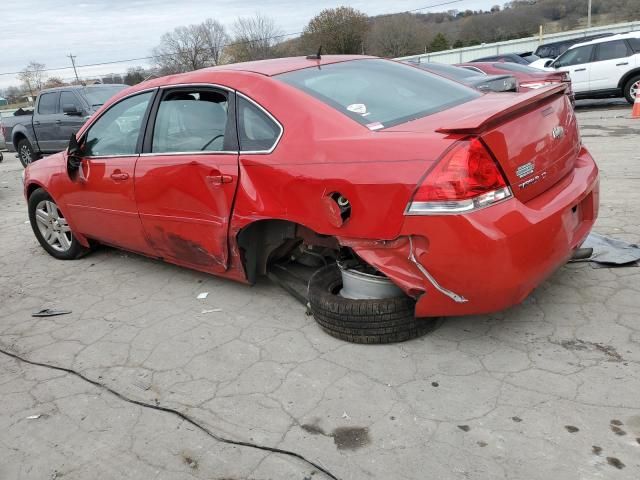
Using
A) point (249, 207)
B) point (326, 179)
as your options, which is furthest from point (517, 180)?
point (249, 207)

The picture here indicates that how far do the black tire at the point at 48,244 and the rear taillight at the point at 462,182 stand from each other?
3750 mm

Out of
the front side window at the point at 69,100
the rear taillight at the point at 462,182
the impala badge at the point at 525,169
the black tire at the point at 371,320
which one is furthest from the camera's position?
the front side window at the point at 69,100

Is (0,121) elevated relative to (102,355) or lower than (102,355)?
elevated

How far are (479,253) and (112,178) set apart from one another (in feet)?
9.48

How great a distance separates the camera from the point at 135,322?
3637 mm

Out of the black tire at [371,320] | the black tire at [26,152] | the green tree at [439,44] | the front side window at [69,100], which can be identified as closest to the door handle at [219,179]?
the black tire at [371,320]

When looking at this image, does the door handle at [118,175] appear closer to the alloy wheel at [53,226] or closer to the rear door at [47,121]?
the alloy wheel at [53,226]

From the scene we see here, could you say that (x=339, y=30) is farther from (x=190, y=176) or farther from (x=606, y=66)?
(x=190, y=176)

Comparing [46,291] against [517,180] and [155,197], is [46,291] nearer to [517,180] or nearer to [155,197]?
[155,197]

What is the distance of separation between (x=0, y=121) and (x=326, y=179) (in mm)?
16192

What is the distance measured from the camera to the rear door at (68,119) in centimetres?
1103

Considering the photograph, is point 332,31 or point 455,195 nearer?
point 455,195

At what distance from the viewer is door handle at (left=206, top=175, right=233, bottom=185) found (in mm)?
3219

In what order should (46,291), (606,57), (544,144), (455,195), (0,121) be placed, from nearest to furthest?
(455,195), (544,144), (46,291), (606,57), (0,121)
